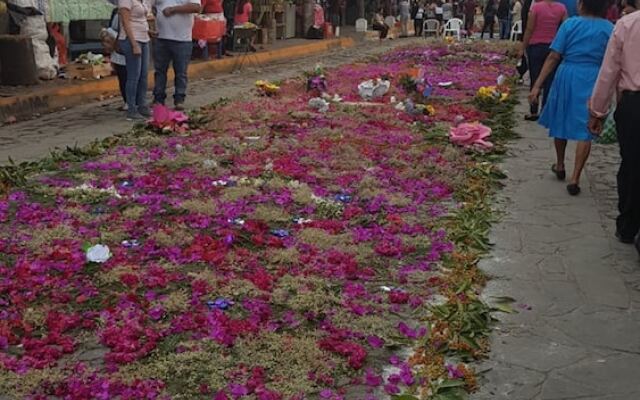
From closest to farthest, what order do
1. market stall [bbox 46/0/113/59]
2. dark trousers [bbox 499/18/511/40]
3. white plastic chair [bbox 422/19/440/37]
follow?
market stall [bbox 46/0/113/59], dark trousers [bbox 499/18/511/40], white plastic chair [bbox 422/19/440/37]

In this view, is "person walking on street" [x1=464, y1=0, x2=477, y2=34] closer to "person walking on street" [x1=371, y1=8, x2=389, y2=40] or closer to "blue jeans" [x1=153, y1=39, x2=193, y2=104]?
"person walking on street" [x1=371, y1=8, x2=389, y2=40]

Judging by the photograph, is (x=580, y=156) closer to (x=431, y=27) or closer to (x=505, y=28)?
(x=505, y=28)

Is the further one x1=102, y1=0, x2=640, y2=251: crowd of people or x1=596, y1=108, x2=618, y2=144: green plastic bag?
x1=596, y1=108, x2=618, y2=144: green plastic bag

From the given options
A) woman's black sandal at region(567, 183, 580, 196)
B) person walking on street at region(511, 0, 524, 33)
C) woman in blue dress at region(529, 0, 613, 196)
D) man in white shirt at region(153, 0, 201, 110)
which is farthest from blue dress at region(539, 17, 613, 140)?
person walking on street at region(511, 0, 524, 33)

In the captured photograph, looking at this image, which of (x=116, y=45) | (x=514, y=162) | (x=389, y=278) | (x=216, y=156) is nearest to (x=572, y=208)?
(x=514, y=162)

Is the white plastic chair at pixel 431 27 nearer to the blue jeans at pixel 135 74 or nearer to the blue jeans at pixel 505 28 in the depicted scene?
the blue jeans at pixel 505 28

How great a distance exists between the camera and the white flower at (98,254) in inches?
180

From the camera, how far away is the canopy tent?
12.1 metres

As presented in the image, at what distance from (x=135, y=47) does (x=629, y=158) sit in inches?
231

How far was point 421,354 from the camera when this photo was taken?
3.53 meters

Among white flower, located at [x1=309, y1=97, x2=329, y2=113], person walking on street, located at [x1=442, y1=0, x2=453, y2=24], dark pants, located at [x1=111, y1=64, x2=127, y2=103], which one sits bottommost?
white flower, located at [x1=309, y1=97, x2=329, y2=113]

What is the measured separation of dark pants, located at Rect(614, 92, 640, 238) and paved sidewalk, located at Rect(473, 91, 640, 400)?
0.17m

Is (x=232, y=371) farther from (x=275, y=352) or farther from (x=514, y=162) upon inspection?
(x=514, y=162)

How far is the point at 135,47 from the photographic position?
877 cm
